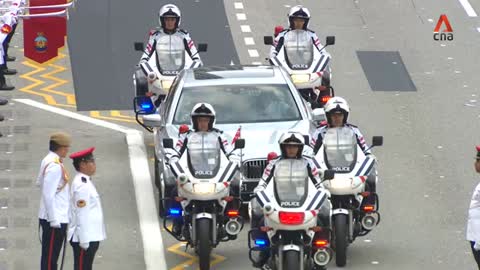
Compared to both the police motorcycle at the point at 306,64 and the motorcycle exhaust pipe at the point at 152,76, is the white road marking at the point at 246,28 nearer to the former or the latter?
the police motorcycle at the point at 306,64

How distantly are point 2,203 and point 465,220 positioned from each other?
612 cm

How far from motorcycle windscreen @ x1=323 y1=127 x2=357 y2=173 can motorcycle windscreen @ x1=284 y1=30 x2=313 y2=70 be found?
6157mm

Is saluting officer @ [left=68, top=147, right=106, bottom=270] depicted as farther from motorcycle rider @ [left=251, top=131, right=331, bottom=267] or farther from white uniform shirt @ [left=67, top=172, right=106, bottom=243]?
motorcycle rider @ [left=251, top=131, right=331, bottom=267]

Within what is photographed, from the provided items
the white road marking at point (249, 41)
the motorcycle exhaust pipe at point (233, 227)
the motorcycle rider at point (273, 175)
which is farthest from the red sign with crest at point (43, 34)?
the motorcycle rider at point (273, 175)

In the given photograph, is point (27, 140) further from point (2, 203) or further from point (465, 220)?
point (465, 220)

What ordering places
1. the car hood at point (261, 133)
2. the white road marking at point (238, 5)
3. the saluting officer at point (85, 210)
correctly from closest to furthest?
the saluting officer at point (85, 210) < the car hood at point (261, 133) < the white road marking at point (238, 5)

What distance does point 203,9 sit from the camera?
1443 inches

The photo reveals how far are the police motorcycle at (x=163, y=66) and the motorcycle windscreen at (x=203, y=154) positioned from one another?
5261 millimetres

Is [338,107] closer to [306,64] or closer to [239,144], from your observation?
[239,144]

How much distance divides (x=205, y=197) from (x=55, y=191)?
2.54 metres

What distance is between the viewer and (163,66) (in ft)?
91.7

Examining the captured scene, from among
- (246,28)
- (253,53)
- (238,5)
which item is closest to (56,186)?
(253,53)

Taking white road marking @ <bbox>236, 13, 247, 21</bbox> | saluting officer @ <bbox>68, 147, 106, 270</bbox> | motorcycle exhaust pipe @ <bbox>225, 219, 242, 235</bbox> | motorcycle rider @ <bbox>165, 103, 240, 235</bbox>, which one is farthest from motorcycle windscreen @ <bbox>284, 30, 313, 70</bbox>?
saluting officer @ <bbox>68, 147, 106, 270</bbox>

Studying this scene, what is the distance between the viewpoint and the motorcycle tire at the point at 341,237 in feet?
71.6
